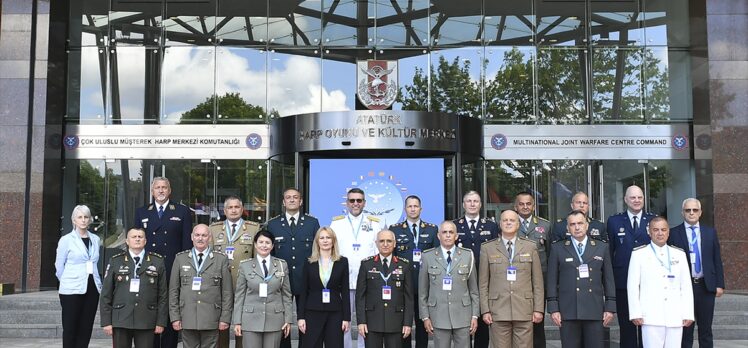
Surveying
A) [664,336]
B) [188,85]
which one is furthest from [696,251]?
[188,85]

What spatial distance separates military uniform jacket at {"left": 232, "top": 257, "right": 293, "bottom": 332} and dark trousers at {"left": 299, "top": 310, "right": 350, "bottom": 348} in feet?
0.77

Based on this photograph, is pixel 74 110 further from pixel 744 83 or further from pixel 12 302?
pixel 744 83

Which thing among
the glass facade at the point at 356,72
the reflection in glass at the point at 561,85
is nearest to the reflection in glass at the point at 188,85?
the glass facade at the point at 356,72

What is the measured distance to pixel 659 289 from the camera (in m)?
6.68

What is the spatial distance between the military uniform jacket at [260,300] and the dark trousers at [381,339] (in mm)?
751

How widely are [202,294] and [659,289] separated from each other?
13.5ft

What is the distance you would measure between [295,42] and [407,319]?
32.5 feet

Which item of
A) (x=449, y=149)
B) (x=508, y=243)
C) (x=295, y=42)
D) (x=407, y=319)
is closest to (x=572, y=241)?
(x=508, y=243)

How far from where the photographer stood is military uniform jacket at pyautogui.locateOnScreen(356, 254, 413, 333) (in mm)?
6801

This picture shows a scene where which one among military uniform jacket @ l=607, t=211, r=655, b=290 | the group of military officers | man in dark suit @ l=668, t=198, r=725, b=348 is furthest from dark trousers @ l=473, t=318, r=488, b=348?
man in dark suit @ l=668, t=198, r=725, b=348

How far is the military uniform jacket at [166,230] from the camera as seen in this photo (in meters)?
7.88

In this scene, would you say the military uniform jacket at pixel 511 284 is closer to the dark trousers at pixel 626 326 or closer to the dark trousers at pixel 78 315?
the dark trousers at pixel 626 326

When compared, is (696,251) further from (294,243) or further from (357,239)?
(294,243)

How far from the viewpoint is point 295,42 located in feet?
51.4
